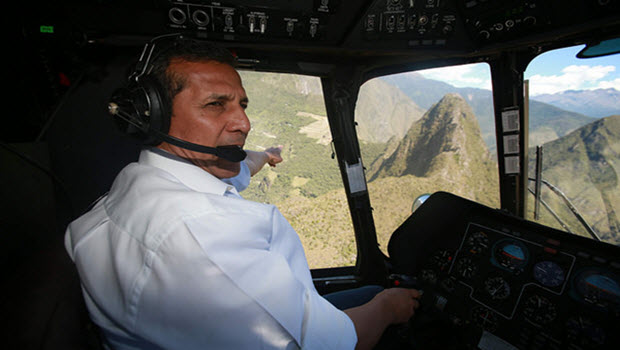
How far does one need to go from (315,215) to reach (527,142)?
5.93 ft

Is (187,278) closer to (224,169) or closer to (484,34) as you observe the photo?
(224,169)

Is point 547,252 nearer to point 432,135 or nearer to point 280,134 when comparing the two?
point 432,135

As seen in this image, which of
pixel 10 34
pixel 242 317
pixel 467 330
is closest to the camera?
pixel 242 317

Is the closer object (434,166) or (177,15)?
(177,15)

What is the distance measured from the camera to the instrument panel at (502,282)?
1056 millimetres

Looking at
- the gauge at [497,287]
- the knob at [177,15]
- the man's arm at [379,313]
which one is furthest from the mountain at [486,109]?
the knob at [177,15]

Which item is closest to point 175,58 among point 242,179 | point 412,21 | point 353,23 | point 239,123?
point 239,123

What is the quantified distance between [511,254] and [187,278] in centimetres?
157

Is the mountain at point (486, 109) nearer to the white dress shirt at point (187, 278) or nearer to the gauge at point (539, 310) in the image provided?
the gauge at point (539, 310)

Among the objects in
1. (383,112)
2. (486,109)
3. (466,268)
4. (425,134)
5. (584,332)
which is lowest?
(584,332)

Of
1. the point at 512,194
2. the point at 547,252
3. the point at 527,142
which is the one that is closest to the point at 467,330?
the point at 547,252

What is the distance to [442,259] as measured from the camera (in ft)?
5.04

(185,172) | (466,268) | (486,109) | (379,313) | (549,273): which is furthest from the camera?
(486,109)

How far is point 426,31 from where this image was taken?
5.45ft
